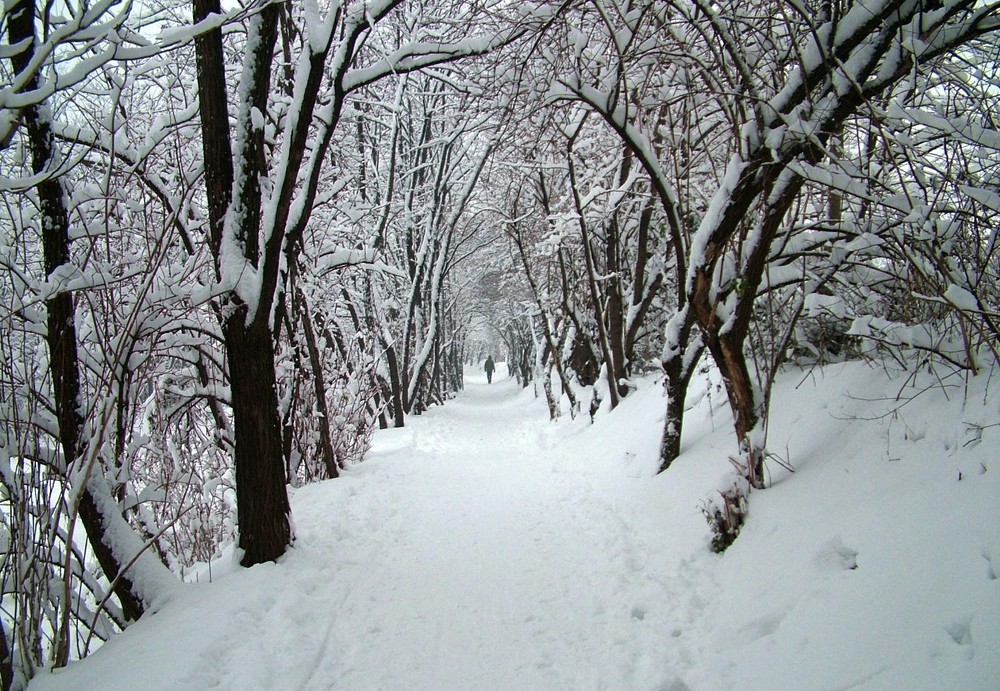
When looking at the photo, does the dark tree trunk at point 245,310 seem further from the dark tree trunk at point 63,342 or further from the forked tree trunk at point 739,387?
the forked tree trunk at point 739,387

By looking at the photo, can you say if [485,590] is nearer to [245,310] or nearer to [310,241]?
[245,310]

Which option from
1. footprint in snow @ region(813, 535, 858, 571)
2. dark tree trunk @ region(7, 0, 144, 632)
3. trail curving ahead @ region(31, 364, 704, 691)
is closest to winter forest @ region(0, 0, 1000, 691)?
dark tree trunk @ region(7, 0, 144, 632)

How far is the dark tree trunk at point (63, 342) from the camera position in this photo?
11.3ft

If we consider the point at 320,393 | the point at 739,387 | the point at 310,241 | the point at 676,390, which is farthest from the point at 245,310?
the point at 676,390

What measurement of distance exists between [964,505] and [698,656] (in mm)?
1506

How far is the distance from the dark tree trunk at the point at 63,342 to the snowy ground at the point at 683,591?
1.79 ft

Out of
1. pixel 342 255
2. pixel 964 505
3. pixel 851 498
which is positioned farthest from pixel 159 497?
pixel 964 505

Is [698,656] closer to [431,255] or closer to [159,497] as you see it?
[159,497]

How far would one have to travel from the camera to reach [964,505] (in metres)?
2.42

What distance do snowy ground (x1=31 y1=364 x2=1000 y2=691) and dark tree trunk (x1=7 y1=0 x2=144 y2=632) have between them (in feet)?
1.79

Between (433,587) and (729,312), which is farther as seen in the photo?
(729,312)

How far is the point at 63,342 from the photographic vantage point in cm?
346

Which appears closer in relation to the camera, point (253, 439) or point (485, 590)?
point (485, 590)

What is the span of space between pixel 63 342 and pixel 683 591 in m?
4.50
